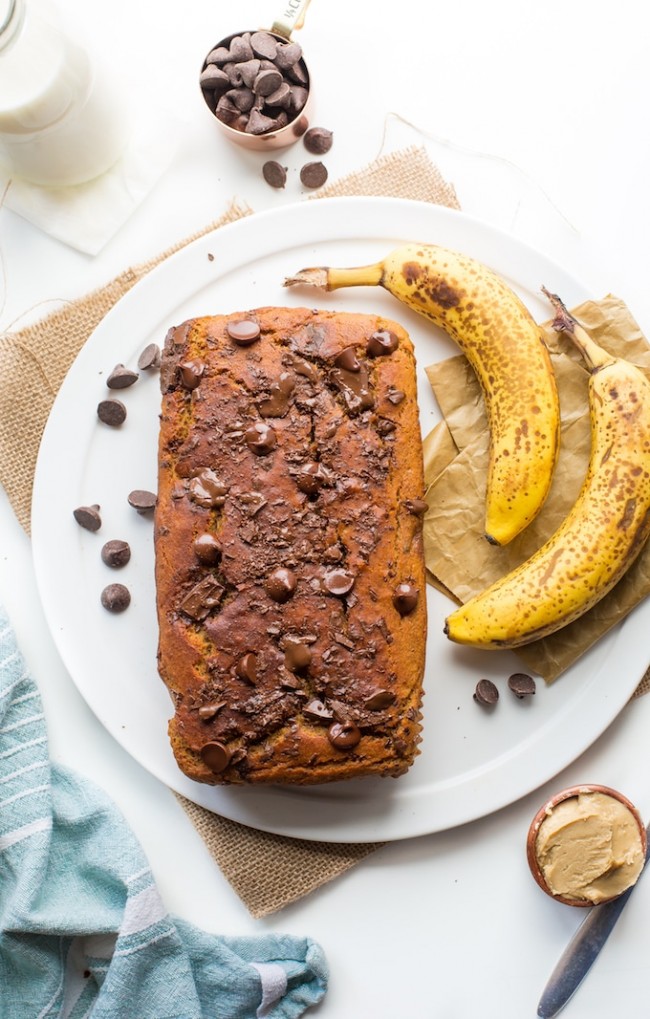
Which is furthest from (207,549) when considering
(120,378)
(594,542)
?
(594,542)

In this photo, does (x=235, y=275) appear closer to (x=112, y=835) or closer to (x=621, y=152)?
(x=621, y=152)

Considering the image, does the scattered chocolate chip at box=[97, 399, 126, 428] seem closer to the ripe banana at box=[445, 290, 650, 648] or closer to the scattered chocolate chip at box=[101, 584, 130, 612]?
the scattered chocolate chip at box=[101, 584, 130, 612]

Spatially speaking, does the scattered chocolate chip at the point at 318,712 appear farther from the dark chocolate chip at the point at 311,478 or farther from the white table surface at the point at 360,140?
the white table surface at the point at 360,140

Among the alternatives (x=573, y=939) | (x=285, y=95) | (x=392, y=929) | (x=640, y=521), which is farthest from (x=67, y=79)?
(x=573, y=939)

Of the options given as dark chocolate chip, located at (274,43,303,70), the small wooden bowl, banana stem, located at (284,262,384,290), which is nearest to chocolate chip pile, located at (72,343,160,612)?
banana stem, located at (284,262,384,290)

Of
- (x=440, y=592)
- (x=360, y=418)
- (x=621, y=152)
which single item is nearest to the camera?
(x=360, y=418)

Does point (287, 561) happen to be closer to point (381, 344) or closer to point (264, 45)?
point (381, 344)

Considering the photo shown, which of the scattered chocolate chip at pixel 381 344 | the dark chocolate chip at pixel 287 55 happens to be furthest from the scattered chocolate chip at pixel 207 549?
the dark chocolate chip at pixel 287 55
